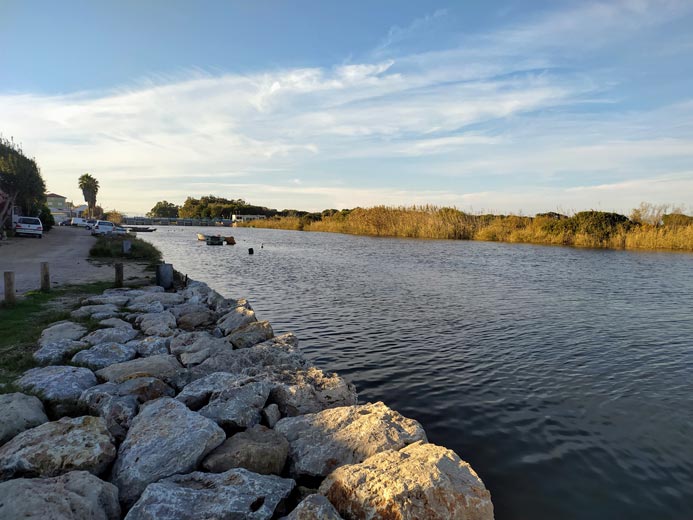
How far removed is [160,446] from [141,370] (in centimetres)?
296

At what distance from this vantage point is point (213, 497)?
4.20m

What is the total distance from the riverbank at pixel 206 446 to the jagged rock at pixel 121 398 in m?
0.02

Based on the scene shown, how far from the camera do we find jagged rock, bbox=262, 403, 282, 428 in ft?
20.7

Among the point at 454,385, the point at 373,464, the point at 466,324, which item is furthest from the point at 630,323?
the point at 373,464

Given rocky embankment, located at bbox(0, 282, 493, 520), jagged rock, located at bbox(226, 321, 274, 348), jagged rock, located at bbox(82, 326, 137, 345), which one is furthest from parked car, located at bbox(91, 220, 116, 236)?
rocky embankment, located at bbox(0, 282, 493, 520)

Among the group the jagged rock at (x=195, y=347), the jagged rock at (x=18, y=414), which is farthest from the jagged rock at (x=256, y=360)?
the jagged rock at (x=18, y=414)

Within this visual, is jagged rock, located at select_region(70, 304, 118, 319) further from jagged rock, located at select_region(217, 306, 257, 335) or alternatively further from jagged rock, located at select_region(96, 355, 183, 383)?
jagged rock, located at select_region(96, 355, 183, 383)

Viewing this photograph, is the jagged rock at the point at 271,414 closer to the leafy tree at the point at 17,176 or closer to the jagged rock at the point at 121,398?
the jagged rock at the point at 121,398

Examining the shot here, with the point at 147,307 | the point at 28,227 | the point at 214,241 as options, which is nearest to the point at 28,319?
the point at 147,307

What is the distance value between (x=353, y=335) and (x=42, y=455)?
901 centimetres

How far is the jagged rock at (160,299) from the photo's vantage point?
13552 millimetres

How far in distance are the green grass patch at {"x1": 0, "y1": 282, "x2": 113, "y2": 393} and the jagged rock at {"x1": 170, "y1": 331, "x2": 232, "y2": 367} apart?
2.53 metres

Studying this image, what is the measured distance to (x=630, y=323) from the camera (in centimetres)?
1492

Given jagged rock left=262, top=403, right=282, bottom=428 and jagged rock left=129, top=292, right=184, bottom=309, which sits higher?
jagged rock left=129, top=292, right=184, bottom=309
